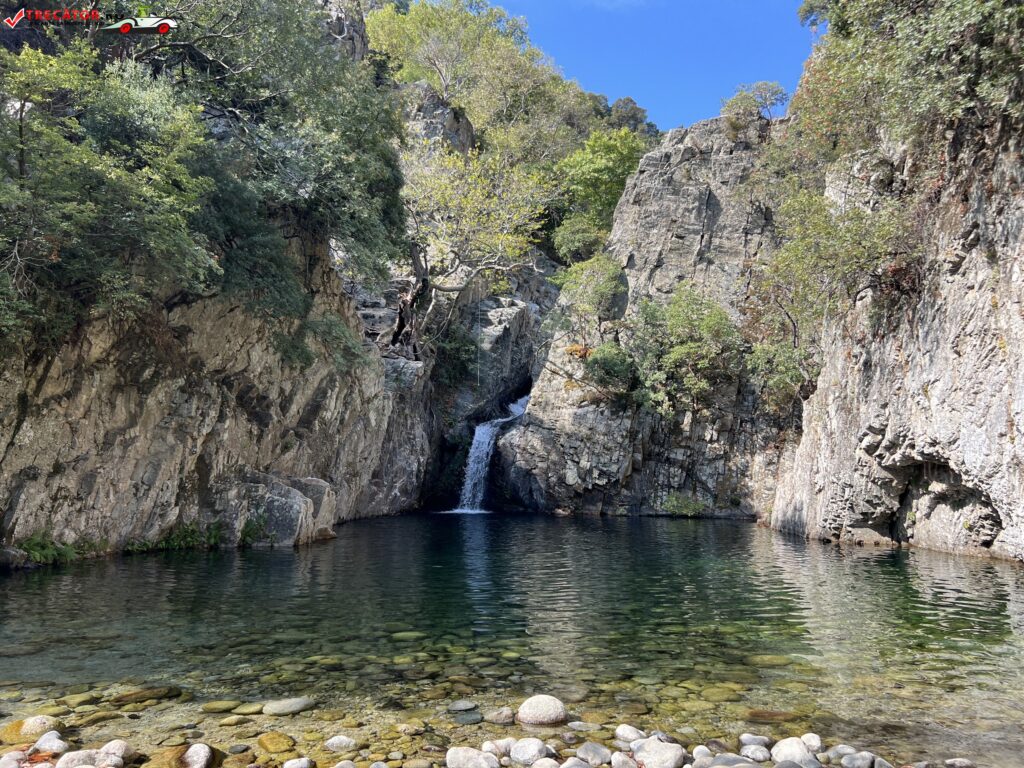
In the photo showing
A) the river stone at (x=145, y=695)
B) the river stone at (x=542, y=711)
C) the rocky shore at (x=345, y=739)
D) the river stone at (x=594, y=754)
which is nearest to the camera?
the rocky shore at (x=345, y=739)

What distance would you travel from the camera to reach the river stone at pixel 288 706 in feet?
23.1

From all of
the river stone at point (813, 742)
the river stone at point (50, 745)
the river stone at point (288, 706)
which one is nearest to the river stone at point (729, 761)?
the river stone at point (813, 742)

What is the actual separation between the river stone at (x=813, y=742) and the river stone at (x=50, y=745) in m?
6.69

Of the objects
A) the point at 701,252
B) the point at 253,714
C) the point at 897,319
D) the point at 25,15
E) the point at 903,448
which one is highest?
the point at 701,252

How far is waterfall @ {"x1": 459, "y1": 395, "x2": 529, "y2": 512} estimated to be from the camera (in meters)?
40.4

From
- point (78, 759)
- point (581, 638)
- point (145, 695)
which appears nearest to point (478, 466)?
point (581, 638)

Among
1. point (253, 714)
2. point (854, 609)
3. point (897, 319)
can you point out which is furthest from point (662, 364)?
point (253, 714)

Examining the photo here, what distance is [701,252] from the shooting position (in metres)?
47.4

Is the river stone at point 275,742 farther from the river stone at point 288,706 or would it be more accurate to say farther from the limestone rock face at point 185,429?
the limestone rock face at point 185,429

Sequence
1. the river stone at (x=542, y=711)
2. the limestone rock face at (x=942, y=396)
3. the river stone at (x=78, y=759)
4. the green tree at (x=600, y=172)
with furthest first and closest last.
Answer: the green tree at (x=600, y=172)
the limestone rock face at (x=942, y=396)
the river stone at (x=542, y=711)
the river stone at (x=78, y=759)

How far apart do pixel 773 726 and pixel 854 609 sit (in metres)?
7.06

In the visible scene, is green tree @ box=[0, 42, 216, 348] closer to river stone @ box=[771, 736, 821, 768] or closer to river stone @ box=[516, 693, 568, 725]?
river stone @ box=[516, 693, 568, 725]

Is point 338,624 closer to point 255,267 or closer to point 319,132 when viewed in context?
A: point 255,267

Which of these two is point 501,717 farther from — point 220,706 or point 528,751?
point 220,706
